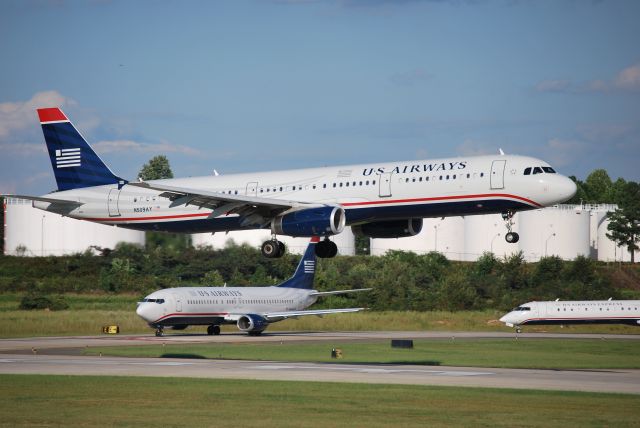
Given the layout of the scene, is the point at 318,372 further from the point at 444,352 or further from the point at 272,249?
the point at 444,352

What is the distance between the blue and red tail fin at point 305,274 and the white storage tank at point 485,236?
190ft

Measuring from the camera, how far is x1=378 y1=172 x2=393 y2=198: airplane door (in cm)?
5616

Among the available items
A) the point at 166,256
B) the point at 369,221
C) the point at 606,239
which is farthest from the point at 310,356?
the point at 606,239

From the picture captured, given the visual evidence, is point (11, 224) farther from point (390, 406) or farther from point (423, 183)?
point (390, 406)

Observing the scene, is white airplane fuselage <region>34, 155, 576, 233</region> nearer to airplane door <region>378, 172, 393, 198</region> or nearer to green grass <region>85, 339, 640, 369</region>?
airplane door <region>378, 172, 393, 198</region>

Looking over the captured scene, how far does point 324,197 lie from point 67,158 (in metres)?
19.8

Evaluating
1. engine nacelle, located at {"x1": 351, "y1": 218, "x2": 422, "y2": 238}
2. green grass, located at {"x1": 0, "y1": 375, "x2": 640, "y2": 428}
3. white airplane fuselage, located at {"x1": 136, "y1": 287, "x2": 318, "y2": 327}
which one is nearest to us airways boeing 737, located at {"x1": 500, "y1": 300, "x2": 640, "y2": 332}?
white airplane fuselage, located at {"x1": 136, "y1": 287, "x2": 318, "y2": 327}

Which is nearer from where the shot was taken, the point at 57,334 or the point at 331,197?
the point at 331,197

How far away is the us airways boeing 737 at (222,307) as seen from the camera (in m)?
87.8

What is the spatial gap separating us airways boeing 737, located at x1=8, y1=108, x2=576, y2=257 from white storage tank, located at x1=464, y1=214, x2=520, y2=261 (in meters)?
94.9

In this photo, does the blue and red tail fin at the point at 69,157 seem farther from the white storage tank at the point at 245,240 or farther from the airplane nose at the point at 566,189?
the white storage tank at the point at 245,240

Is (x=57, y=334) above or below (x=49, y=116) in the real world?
below

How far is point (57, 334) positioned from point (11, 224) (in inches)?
2407

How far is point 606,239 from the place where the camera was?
563 feet
